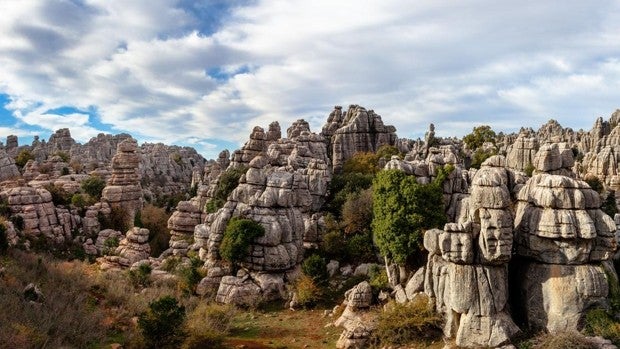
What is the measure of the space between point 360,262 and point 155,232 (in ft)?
76.0

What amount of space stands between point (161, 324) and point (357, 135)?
138 feet

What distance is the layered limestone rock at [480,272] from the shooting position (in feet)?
58.0

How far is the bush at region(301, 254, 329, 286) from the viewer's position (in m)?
25.8

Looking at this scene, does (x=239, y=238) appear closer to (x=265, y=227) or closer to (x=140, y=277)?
(x=265, y=227)

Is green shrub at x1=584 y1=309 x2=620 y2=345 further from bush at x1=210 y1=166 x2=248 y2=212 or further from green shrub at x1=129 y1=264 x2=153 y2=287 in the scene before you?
bush at x1=210 y1=166 x2=248 y2=212

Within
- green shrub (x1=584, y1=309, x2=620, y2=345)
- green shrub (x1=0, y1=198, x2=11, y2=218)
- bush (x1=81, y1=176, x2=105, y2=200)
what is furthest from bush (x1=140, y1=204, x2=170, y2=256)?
green shrub (x1=584, y1=309, x2=620, y2=345)

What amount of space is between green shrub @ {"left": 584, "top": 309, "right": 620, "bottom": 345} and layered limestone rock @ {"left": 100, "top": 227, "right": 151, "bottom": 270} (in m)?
27.6

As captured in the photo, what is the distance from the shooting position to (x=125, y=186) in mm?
46906

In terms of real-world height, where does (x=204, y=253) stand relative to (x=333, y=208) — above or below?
below

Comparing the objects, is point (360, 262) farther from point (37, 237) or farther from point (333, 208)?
point (37, 237)

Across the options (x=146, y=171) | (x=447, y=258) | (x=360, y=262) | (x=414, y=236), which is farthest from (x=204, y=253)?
(x=146, y=171)

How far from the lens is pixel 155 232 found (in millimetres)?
43156

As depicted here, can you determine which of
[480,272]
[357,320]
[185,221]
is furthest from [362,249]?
[185,221]

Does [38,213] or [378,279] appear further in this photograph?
[38,213]
